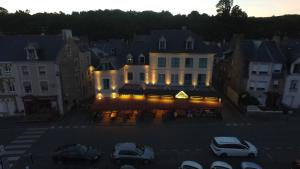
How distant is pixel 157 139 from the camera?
2944 cm

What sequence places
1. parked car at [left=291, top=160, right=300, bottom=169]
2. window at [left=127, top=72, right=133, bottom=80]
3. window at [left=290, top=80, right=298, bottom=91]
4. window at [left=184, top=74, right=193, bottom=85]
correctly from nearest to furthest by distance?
parked car at [left=291, top=160, right=300, bottom=169] → window at [left=290, top=80, right=298, bottom=91] → window at [left=184, top=74, right=193, bottom=85] → window at [left=127, top=72, right=133, bottom=80]

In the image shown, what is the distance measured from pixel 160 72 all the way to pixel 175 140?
14.7 metres

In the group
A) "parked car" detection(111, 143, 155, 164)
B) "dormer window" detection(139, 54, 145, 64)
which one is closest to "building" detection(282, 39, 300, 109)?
"dormer window" detection(139, 54, 145, 64)

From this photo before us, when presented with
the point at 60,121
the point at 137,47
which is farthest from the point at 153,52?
the point at 60,121

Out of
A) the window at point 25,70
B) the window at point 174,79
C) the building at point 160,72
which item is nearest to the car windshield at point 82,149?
the building at point 160,72

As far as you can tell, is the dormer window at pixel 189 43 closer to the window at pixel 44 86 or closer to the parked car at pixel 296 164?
the parked car at pixel 296 164

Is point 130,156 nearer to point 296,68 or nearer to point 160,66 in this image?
point 160,66

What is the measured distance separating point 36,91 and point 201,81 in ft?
99.2

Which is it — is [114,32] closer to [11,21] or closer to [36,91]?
[11,21]

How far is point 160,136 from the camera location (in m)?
30.3

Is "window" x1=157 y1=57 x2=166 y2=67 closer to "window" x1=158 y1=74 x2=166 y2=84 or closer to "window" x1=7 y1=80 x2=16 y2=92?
"window" x1=158 y1=74 x2=166 y2=84

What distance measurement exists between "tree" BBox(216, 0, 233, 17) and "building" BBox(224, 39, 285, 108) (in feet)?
224

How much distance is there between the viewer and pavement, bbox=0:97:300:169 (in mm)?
24531

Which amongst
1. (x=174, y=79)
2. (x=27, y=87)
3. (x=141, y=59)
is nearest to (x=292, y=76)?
(x=174, y=79)
